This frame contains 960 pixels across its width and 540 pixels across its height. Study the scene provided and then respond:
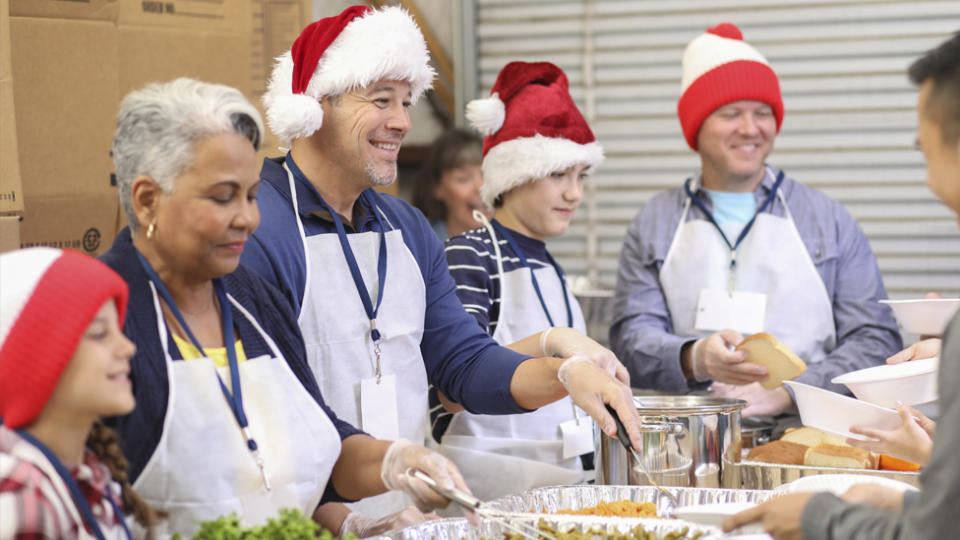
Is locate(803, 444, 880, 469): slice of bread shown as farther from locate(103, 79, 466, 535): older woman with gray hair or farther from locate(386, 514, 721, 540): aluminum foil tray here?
locate(103, 79, 466, 535): older woman with gray hair

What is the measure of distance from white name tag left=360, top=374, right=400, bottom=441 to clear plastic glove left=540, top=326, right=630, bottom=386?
42 centimetres

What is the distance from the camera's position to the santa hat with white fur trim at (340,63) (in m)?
2.14

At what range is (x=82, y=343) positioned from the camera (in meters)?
1.25

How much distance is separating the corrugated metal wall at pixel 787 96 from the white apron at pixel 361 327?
7.07 ft

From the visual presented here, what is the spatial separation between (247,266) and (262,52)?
109 cm

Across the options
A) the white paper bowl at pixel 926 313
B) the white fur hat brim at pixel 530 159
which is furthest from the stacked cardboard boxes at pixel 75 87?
the white paper bowl at pixel 926 313

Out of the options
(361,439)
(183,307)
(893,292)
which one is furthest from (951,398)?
(893,292)

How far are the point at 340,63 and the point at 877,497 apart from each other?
138 cm

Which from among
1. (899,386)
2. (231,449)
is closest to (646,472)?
(899,386)

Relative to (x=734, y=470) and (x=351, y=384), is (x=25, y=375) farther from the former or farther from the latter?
(x=734, y=470)

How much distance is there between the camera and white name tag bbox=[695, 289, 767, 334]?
305 centimetres

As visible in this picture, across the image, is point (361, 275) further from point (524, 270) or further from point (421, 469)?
point (524, 270)

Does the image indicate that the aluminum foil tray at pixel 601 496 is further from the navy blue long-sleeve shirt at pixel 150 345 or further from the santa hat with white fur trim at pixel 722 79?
the santa hat with white fur trim at pixel 722 79

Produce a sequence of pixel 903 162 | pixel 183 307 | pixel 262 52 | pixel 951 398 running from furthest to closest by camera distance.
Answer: pixel 903 162 → pixel 262 52 → pixel 183 307 → pixel 951 398
